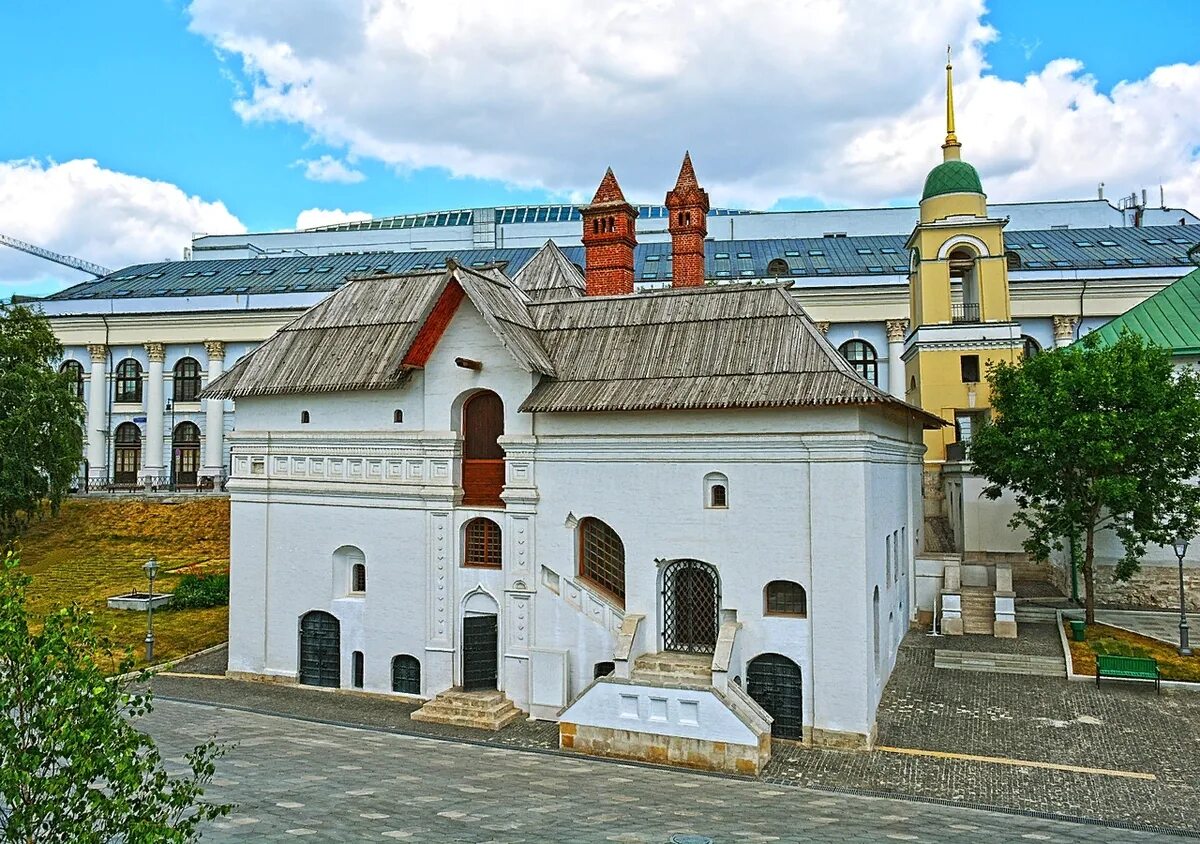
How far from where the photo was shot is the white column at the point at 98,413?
177 ft

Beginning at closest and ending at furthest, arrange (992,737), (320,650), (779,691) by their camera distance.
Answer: (992,737) < (779,691) < (320,650)

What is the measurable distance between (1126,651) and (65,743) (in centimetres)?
2413

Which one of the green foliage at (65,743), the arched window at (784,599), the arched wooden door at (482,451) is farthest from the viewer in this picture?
the arched wooden door at (482,451)

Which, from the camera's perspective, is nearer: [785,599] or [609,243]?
[785,599]

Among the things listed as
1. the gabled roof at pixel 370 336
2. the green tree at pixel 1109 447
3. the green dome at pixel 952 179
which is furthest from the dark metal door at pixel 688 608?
the green dome at pixel 952 179

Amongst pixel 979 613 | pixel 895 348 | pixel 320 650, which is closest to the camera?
pixel 320 650

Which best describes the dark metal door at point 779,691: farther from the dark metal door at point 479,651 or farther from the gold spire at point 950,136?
the gold spire at point 950,136

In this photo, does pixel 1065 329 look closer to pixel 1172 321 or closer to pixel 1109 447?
pixel 1172 321

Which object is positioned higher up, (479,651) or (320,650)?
(479,651)

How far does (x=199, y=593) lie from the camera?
31.3m

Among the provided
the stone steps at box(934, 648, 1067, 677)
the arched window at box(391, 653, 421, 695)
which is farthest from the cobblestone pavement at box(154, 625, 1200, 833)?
the arched window at box(391, 653, 421, 695)

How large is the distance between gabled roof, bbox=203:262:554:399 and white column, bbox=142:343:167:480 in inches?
1264

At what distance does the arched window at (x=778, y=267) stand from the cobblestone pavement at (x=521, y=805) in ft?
129

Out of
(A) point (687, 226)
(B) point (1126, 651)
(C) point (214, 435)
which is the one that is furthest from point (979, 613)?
(C) point (214, 435)
